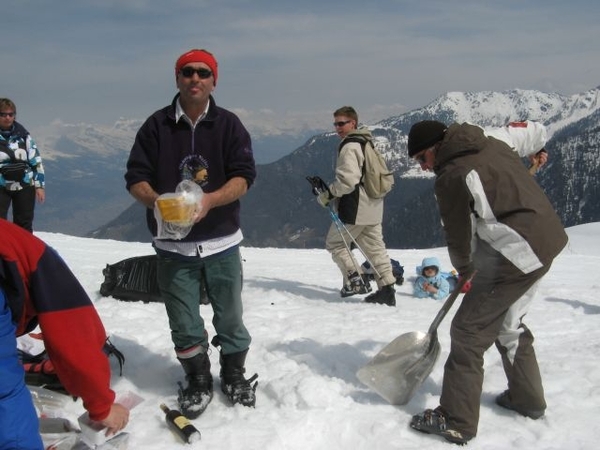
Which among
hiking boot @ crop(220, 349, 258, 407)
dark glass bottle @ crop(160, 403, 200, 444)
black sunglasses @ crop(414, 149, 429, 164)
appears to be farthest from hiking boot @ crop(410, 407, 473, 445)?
black sunglasses @ crop(414, 149, 429, 164)

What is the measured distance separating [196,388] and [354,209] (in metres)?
4.18

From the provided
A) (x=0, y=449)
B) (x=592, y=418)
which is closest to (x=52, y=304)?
(x=0, y=449)

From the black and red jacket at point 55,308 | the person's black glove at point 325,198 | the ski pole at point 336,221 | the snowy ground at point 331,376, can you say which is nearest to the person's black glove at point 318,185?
the ski pole at point 336,221

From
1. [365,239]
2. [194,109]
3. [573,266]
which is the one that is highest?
[194,109]

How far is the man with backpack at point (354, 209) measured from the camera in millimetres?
7312

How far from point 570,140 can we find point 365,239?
196 metres

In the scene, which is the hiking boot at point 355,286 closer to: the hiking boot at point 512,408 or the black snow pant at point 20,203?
the hiking boot at point 512,408

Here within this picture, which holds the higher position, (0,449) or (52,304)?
(52,304)

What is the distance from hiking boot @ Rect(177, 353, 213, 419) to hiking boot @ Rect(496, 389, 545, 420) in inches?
95.8

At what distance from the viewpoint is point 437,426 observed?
3705 mm

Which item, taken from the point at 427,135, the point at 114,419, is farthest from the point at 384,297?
the point at 114,419

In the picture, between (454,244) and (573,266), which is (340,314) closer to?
(454,244)

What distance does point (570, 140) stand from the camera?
176875mm

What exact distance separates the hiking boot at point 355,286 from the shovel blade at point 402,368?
3.66m
